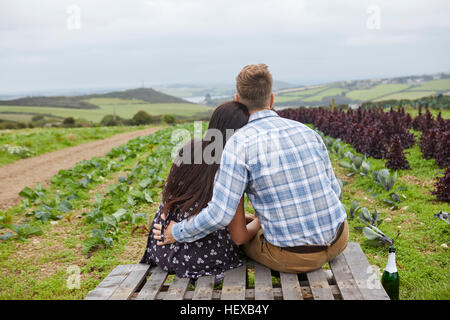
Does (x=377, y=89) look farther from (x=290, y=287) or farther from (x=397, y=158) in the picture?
(x=290, y=287)

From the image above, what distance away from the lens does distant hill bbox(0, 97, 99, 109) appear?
5159 cm

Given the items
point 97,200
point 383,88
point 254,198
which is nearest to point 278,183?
point 254,198

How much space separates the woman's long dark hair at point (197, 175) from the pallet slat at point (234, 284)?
526mm

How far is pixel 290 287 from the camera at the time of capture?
241 centimetres

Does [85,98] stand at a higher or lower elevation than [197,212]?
higher

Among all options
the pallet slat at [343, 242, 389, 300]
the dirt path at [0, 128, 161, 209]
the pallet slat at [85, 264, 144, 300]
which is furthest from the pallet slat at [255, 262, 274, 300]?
the dirt path at [0, 128, 161, 209]

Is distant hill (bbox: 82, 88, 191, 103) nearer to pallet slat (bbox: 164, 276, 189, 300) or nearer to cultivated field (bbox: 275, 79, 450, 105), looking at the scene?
cultivated field (bbox: 275, 79, 450, 105)

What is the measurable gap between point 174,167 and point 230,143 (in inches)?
25.8

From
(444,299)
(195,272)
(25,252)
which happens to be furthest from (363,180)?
(25,252)

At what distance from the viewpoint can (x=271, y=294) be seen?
2.35 m

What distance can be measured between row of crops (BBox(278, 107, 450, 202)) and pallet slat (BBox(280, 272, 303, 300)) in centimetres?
359

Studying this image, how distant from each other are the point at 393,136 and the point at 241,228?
21.3 ft

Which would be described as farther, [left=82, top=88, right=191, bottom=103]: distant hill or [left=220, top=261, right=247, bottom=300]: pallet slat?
[left=82, top=88, right=191, bottom=103]: distant hill
